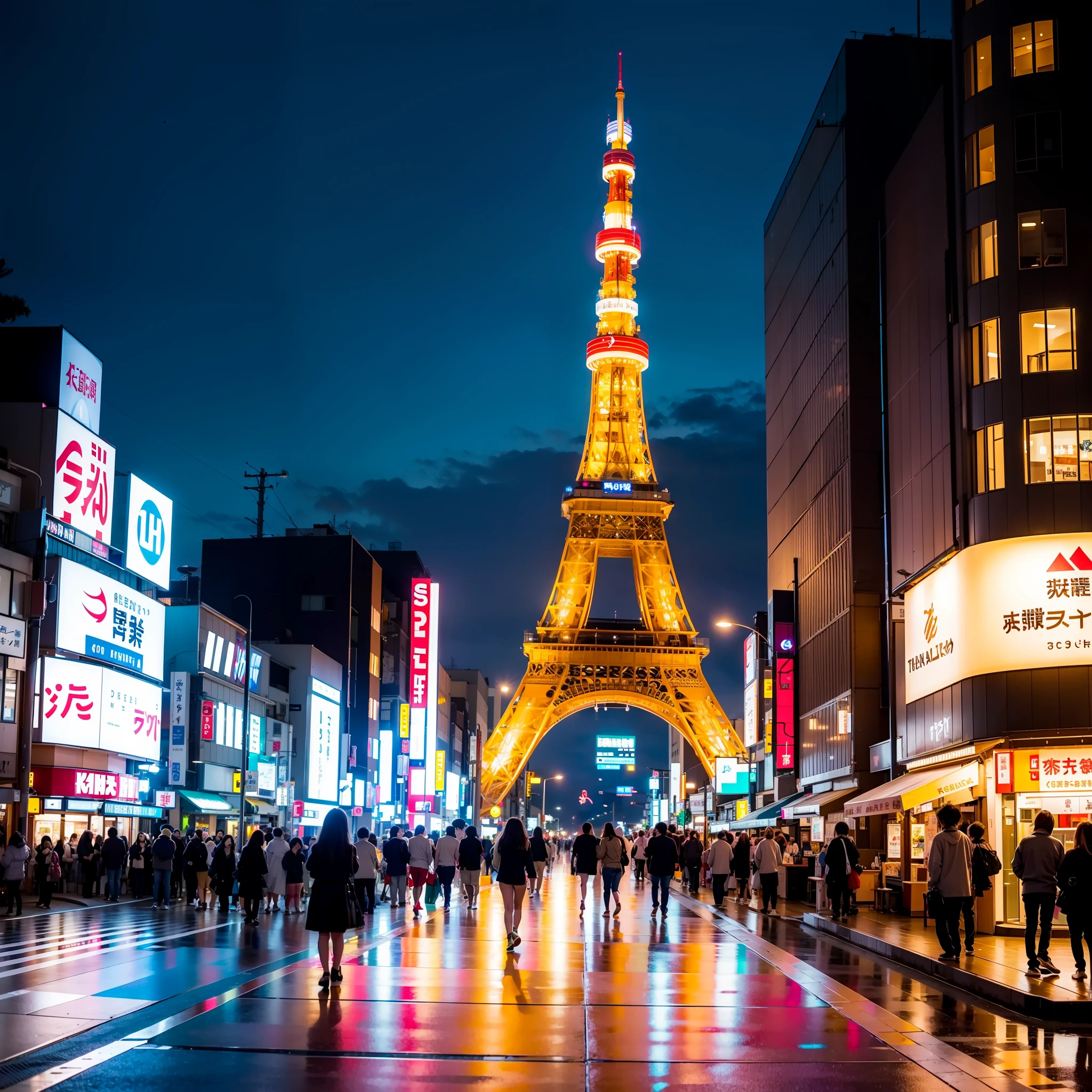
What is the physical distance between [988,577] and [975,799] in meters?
3.55

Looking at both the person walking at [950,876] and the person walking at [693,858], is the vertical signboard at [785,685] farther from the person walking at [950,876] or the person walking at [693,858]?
the person walking at [950,876]

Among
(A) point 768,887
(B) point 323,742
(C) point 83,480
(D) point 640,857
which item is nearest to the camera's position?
(A) point 768,887

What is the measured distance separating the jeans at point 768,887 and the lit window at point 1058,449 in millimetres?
9347

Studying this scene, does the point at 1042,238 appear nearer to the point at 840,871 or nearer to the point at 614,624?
the point at 840,871

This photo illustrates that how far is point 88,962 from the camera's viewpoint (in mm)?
15141

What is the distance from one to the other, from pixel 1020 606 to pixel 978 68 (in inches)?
398

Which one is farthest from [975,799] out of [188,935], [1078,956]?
[188,935]

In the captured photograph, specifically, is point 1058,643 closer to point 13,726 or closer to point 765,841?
point 765,841

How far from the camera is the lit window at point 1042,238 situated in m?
24.2

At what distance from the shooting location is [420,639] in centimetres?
6712

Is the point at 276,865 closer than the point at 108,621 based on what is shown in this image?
Yes

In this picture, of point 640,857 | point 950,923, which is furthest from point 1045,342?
point 640,857

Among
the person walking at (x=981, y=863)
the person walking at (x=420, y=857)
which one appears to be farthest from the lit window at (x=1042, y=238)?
the person walking at (x=420, y=857)

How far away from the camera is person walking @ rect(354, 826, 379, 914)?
2334 cm
